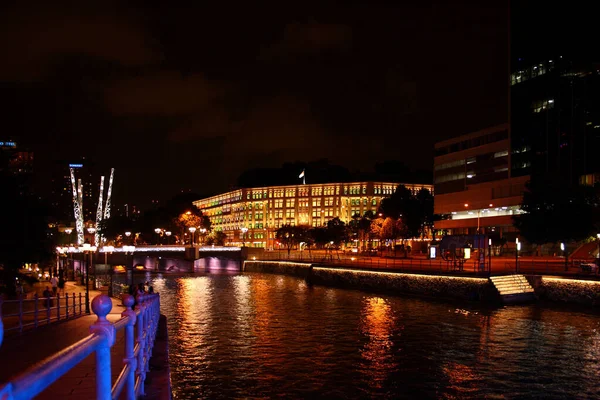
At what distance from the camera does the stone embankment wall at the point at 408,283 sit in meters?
45.7

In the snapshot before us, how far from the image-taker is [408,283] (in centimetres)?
5325

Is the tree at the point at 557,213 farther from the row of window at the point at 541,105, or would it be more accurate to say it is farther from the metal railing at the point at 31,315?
the metal railing at the point at 31,315

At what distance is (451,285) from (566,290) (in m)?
8.83

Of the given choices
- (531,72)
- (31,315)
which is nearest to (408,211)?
(531,72)

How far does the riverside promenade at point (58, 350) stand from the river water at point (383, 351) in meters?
4.25

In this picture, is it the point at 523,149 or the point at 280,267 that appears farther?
the point at 523,149

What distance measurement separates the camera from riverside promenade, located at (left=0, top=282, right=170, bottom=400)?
8367 millimetres

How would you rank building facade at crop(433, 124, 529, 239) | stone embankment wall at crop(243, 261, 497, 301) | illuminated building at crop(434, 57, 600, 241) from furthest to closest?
building facade at crop(433, 124, 529, 239) < illuminated building at crop(434, 57, 600, 241) < stone embankment wall at crop(243, 261, 497, 301)

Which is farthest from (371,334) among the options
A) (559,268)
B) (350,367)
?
(559,268)

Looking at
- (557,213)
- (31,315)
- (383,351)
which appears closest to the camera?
(31,315)

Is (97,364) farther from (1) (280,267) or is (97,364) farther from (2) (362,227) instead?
(2) (362,227)

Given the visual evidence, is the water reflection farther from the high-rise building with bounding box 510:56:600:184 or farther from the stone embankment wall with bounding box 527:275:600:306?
the high-rise building with bounding box 510:56:600:184

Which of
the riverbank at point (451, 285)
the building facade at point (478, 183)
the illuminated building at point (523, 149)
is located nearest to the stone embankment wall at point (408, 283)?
the riverbank at point (451, 285)

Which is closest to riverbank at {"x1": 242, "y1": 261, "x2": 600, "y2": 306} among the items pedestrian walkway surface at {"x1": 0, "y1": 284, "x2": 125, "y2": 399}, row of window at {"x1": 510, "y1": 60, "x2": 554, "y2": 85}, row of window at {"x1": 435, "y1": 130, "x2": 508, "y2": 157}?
pedestrian walkway surface at {"x1": 0, "y1": 284, "x2": 125, "y2": 399}
